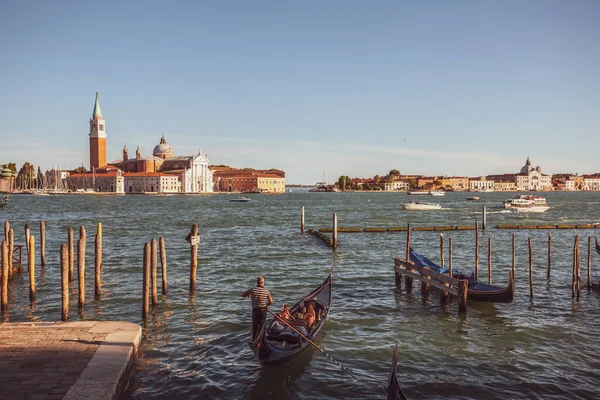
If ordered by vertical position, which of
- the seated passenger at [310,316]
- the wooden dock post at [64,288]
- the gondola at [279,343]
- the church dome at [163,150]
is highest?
the church dome at [163,150]

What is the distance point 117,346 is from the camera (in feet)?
22.4

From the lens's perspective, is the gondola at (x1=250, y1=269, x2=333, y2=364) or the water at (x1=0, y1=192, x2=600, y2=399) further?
the gondola at (x1=250, y1=269, x2=333, y2=364)

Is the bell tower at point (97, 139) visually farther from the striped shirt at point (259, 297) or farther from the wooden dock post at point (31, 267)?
the striped shirt at point (259, 297)

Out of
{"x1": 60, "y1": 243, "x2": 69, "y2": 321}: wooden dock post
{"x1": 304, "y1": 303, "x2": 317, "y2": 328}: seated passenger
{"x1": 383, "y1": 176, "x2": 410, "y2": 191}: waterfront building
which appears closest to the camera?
{"x1": 304, "y1": 303, "x2": 317, "y2": 328}: seated passenger

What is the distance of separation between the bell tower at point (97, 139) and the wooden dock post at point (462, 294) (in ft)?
398

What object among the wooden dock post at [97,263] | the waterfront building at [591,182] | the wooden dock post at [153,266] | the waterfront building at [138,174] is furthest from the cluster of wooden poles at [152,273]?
the waterfront building at [591,182]

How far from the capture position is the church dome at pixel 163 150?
135125 mm

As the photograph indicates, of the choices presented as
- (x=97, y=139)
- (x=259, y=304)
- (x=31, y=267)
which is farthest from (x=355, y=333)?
(x=97, y=139)

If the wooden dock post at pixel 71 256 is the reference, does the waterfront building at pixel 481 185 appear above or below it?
above

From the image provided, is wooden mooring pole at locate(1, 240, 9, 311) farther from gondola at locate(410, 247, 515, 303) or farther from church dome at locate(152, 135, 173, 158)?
church dome at locate(152, 135, 173, 158)

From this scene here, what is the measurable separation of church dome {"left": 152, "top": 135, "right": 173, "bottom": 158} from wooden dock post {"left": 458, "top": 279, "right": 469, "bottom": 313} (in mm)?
130034

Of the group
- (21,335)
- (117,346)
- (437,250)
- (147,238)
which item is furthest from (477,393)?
(147,238)

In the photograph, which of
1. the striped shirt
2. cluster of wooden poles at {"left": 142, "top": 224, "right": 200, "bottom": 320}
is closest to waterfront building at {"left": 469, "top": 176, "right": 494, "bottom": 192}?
cluster of wooden poles at {"left": 142, "top": 224, "right": 200, "bottom": 320}

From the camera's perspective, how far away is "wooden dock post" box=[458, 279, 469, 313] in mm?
10445
